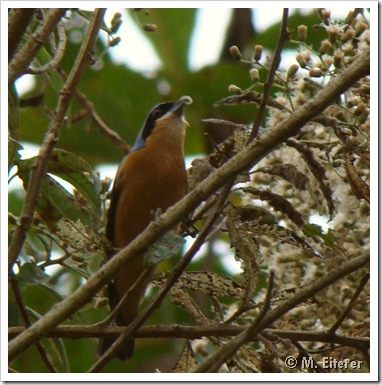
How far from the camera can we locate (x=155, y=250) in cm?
244

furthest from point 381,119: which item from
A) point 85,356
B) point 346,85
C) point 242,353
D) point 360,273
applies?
point 85,356

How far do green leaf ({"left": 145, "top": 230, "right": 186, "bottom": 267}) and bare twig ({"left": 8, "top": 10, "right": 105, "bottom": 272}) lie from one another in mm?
408

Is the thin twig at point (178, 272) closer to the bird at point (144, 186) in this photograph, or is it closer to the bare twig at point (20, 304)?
the bare twig at point (20, 304)

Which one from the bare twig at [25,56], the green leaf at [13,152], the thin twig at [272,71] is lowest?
the thin twig at [272,71]

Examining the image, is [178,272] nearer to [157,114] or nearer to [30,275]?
[30,275]

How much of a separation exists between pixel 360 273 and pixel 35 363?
1.36 meters

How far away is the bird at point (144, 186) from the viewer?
12.4ft

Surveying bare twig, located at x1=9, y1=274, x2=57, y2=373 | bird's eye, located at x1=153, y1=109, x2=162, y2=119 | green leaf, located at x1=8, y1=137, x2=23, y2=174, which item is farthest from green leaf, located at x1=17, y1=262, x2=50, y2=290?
bird's eye, located at x1=153, y1=109, x2=162, y2=119

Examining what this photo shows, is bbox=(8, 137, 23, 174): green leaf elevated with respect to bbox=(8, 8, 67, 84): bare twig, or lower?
lower

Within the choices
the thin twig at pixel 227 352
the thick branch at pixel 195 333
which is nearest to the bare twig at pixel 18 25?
the thick branch at pixel 195 333

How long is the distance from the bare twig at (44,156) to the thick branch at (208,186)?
1.04ft

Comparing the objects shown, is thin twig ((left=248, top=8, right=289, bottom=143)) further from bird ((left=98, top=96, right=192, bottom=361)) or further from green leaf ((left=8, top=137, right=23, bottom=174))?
bird ((left=98, top=96, right=192, bottom=361))

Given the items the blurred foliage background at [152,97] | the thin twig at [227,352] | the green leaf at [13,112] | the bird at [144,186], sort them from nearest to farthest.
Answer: the thin twig at [227,352]
the green leaf at [13,112]
the bird at [144,186]
the blurred foliage background at [152,97]

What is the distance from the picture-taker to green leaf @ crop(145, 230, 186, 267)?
7.96 ft
